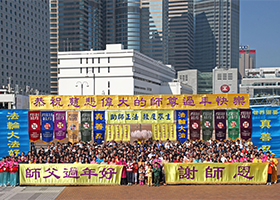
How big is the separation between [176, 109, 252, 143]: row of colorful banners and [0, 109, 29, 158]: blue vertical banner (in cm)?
1221

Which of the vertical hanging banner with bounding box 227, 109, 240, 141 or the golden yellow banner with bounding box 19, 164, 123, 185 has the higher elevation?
the vertical hanging banner with bounding box 227, 109, 240, 141

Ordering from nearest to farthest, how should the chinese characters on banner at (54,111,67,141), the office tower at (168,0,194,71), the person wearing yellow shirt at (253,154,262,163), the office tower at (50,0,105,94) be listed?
1. the person wearing yellow shirt at (253,154,262,163)
2. the chinese characters on banner at (54,111,67,141)
3. the office tower at (50,0,105,94)
4. the office tower at (168,0,194,71)

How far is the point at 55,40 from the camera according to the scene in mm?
136375

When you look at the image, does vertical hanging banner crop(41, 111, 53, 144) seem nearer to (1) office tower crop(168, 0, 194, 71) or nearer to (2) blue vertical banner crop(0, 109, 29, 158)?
(2) blue vertical banner crop(0, 109, 29, 158)

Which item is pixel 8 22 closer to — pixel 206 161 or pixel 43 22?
pixel 43 22

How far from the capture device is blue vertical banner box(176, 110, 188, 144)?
23.3 m

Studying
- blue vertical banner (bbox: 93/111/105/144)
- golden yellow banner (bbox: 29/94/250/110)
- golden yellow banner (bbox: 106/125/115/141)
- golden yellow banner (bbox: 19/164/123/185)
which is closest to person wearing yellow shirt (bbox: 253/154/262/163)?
golden yellow banner (bbox: 29/94/250/110)

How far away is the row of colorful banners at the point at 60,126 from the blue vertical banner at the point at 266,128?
1232 cm

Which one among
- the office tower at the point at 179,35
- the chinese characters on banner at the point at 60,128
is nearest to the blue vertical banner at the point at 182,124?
the chinese characters on banner at the point at 60,128

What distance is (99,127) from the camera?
928 inches

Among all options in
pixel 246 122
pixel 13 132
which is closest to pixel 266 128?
pixel 246 122

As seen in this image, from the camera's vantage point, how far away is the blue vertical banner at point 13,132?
22.8 m

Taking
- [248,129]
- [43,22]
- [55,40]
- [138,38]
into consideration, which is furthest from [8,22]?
[248,129]

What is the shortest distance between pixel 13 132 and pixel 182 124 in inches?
527
